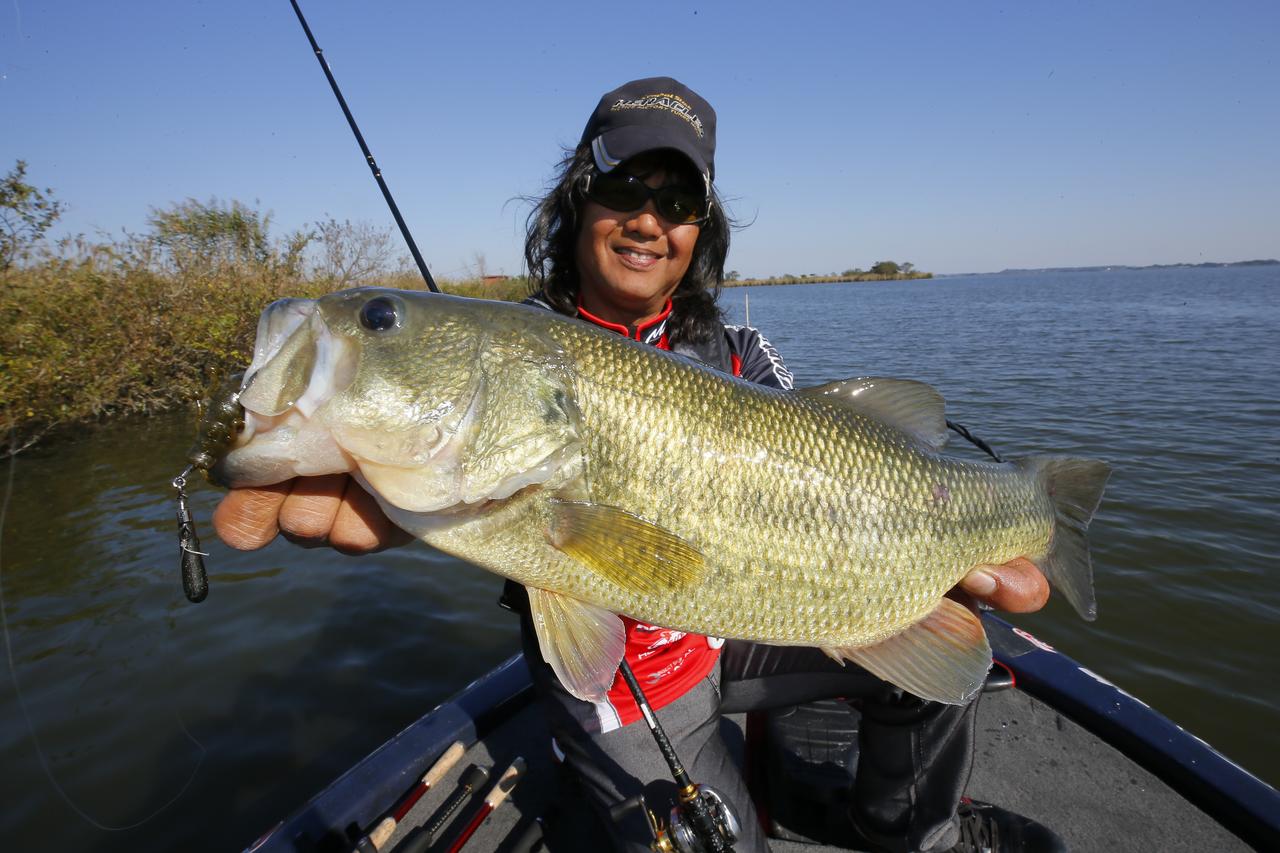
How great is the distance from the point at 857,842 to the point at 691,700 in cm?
111

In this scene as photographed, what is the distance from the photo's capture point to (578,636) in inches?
71.1

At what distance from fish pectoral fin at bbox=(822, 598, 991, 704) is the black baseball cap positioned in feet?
6.42

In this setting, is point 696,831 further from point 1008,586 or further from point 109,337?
point 109,337

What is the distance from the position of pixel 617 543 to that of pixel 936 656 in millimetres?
1267

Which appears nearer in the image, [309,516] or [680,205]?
[309,516]

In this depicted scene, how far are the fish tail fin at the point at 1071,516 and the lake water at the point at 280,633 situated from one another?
5.82 ft

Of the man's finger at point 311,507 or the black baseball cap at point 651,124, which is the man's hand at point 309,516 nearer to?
the man's finger at point 311,507

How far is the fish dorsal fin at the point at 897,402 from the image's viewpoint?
7.25 ft

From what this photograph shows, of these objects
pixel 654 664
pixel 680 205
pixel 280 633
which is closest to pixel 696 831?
pixel 654 664

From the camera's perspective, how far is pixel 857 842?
9.03 feet

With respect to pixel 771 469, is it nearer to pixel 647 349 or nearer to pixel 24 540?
pixel 647 349

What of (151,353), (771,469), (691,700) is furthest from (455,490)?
(151,353)

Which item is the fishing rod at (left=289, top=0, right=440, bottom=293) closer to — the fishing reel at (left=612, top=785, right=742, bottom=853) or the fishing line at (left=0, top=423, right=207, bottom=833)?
the fishing reel at (left=612, top=785, right=742, bottom=853)

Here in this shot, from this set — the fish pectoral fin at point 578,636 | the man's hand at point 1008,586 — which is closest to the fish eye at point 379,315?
the fish pectoral fin at point 578,636
